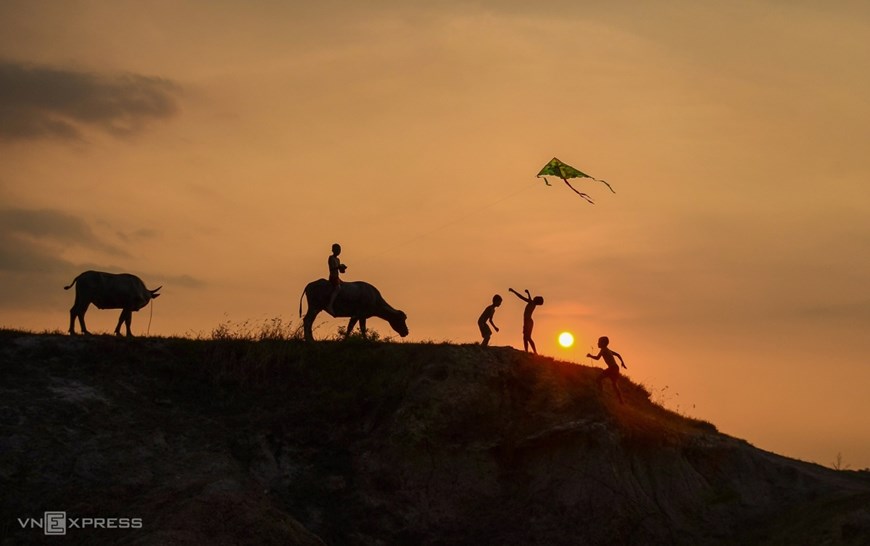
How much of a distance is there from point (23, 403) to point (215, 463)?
4.67m

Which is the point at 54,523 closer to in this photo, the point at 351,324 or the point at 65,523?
the point at 65,523

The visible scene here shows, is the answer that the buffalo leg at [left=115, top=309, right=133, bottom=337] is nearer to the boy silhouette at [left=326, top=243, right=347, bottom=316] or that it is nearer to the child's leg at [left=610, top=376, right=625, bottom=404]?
the boy silhouette at [left=326, top=243, right=347, bottom=316]

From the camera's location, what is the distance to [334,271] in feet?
111

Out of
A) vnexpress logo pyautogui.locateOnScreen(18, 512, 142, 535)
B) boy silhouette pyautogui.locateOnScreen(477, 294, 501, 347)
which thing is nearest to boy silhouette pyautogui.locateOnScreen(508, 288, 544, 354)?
boy silhouette pyautogui.locateOnScreen(477, 294, 501, 347)

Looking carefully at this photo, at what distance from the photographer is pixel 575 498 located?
29.0m

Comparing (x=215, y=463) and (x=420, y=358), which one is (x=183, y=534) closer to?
(x=215, y=463)

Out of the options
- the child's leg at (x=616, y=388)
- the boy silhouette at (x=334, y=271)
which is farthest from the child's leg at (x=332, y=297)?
the child's leg at (x=616, y=388)

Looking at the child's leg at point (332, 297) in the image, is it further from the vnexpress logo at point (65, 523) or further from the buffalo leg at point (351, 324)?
the vnexpress logo at point (65, 523)

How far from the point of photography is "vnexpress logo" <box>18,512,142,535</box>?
24.5m

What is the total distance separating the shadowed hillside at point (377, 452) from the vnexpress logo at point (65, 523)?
212 millimetres

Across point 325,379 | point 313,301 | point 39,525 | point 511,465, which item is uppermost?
point 313,301

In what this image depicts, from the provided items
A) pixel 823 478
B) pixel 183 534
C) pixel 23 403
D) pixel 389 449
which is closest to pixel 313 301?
pixel 389 449

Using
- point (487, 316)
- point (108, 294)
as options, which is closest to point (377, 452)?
point (487, 316)

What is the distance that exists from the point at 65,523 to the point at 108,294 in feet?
33.1
